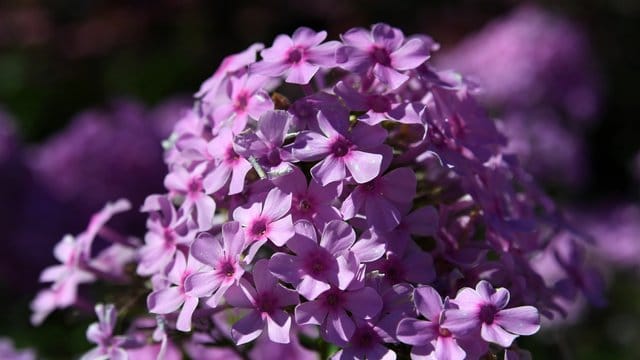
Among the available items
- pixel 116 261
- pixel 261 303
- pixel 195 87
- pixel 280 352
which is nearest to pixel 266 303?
pixel 261 303

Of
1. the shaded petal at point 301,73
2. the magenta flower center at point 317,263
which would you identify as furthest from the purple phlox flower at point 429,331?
the shaded petal at point 301,73

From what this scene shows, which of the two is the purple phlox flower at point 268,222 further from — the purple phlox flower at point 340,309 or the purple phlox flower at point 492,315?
the purple phlox flower at point 492,315

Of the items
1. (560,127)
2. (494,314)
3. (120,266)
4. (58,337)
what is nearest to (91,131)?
(58,337)

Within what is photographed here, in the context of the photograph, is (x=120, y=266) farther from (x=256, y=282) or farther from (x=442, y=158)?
(x=442, y=158)

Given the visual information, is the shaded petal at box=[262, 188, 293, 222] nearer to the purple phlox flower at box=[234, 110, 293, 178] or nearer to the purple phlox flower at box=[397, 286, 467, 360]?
the purple phlox flower at box=[234, 110, 293, 178]

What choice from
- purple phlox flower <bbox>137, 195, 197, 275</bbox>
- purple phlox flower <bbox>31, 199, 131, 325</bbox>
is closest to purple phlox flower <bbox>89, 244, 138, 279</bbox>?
purple phlox flower <bbox>31, 199, 131, 325</bbox>

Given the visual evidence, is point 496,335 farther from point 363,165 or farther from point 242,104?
point 242,104

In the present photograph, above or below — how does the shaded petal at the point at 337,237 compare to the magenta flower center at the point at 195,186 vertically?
below
